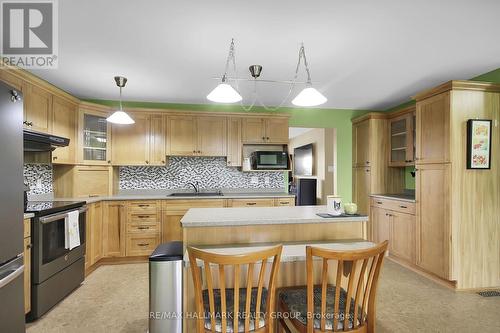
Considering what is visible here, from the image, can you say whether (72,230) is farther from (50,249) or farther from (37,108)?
(37,108)

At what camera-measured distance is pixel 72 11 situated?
5.96 ft

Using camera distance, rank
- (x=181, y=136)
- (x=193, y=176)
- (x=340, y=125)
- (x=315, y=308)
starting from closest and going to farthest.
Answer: (x=315, y=308), (x=181, y=136), (x=193, y=176), (x=340, y=125)

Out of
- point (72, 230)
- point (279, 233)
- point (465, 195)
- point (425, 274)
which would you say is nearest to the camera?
point (279, 233)

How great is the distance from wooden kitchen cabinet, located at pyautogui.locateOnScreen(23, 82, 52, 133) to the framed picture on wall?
4735 mm

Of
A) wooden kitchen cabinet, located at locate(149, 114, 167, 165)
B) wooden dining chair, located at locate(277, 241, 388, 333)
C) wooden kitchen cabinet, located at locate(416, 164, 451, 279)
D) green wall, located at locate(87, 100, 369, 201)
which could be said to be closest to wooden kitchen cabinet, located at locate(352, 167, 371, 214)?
green wall, located at locate(87, 100, 369, 201)

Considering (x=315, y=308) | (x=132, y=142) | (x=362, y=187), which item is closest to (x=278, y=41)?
(x=315, y=308)

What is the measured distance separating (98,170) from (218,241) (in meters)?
2.84

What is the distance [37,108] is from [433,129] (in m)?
4.58

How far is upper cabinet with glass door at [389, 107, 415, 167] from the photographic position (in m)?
3.72

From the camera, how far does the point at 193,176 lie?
4.27 meters

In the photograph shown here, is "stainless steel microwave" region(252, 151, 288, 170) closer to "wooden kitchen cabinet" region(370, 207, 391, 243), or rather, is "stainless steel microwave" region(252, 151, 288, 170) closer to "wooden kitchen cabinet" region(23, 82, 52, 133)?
"wooden kitchen cabinet" region(370, 207, 391, 243)

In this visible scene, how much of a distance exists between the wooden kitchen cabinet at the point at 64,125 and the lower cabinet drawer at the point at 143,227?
3.91 ft

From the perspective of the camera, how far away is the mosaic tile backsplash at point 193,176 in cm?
413

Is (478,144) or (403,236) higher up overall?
(478,144)
